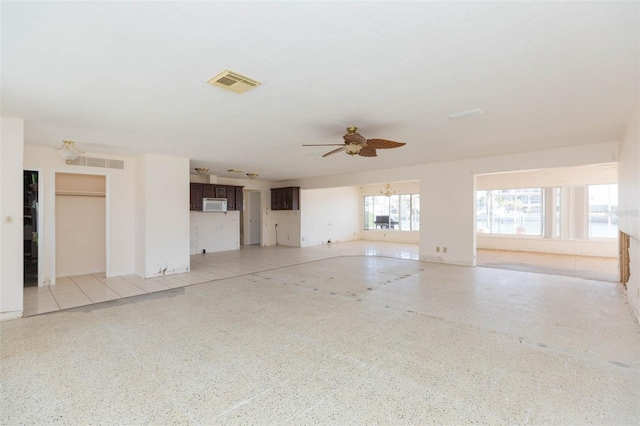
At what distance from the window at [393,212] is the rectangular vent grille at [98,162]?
31.0ft

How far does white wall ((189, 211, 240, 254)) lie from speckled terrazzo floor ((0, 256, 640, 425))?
4.89m

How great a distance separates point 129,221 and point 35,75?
411cm

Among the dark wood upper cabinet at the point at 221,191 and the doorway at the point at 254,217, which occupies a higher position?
the dark wood upper cabinet at the point at 221,191

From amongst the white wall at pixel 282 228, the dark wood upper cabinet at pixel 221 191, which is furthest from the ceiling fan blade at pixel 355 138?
the white wall at pixel 282 228

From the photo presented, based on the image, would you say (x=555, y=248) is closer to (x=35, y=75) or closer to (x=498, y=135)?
(x=498, y=135)

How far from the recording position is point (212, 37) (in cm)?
193

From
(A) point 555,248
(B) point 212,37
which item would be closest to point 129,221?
(B) point 212,37

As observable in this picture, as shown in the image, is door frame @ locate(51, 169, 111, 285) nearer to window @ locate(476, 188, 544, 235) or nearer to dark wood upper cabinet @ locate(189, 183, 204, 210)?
dark wood upper cabinet @ locate(189, 183, 204, 210)

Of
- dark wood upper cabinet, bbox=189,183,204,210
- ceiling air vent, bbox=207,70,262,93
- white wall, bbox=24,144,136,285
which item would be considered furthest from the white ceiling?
dark wood upper cabinet, bbox=189,183,204,210

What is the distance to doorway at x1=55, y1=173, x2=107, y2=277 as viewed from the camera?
5.77m

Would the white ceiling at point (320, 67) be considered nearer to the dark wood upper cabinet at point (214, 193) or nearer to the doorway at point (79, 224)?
the doorway at point (79, 224)

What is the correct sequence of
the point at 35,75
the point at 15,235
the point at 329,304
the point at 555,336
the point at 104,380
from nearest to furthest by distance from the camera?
the point at 104,380
the point at 35,75
the point at 555,336
the point at 15,235
the point at 329,304

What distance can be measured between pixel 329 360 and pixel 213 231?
7.81 metres

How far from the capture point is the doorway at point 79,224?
577 cm
